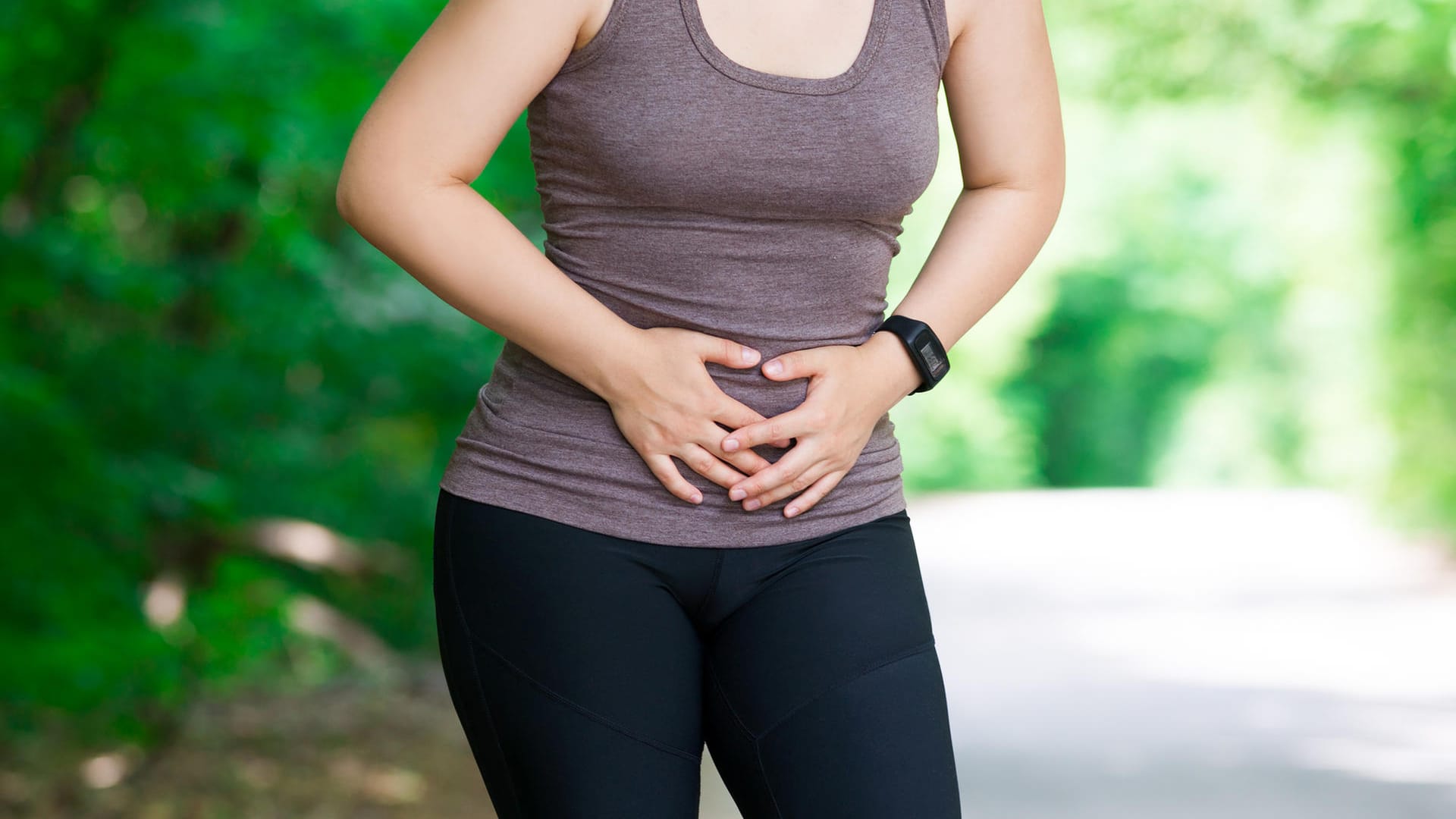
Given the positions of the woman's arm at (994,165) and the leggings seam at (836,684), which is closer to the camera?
the leggings seam at (836,684)

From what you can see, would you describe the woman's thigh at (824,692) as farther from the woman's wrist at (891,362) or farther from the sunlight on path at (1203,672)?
the sunlight on path at (1203,672)

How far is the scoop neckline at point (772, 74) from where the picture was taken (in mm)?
1292

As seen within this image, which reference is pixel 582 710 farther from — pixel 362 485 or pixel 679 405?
pixel 362 485

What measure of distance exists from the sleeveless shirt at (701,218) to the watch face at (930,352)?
67mm

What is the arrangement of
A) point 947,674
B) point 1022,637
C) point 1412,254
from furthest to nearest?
point 1412,254 → point 1022,637 → point 947,674

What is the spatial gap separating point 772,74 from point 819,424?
30 centimetres

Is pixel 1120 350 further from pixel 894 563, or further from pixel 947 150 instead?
pixel 894 563

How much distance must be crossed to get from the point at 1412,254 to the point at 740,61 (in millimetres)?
9135

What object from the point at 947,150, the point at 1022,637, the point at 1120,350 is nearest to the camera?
the point at 1022,637

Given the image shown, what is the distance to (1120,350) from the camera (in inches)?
830

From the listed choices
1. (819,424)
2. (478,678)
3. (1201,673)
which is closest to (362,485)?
(1201,673)

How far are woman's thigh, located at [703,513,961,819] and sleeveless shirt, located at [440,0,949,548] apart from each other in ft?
0.13

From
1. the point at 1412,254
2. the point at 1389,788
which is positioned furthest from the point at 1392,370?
the point at 1389,788

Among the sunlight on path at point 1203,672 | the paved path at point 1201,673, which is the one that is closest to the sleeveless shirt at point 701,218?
the paved path at point 1201,673
